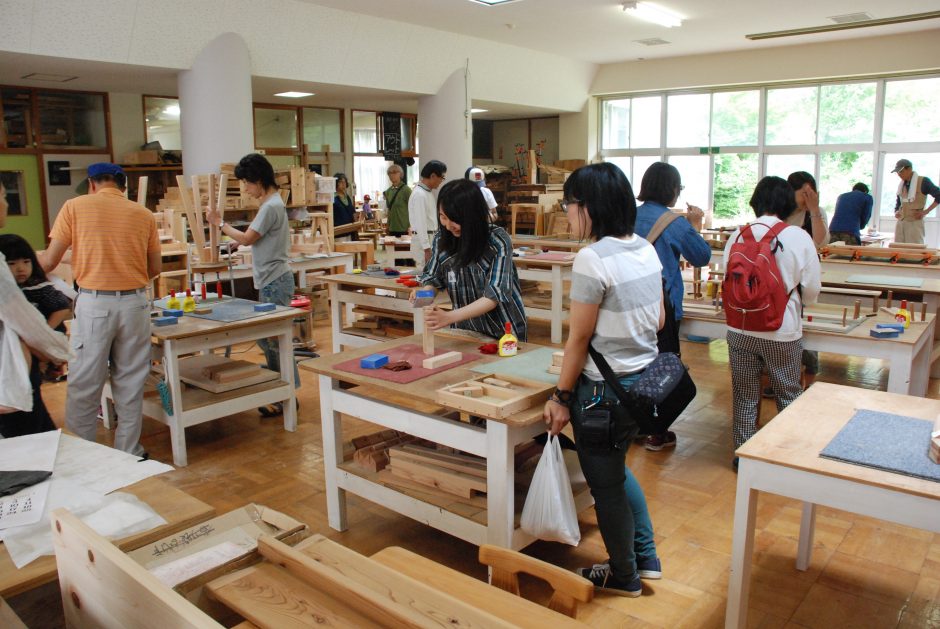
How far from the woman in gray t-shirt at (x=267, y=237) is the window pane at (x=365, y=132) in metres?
7.46

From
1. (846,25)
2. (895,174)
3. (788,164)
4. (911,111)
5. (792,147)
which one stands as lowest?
(895,174)

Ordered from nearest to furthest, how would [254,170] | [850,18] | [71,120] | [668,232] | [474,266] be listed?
[474,266], [668,232], [254,170], [71,120], [850,18]

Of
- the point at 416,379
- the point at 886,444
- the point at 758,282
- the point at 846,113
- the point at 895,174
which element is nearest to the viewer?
the point at 886,444

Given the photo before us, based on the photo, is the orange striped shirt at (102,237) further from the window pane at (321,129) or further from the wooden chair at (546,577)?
the window pane at (321,129)

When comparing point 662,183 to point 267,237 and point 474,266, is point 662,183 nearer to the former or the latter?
point 474,266

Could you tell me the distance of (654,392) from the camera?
2.30 m

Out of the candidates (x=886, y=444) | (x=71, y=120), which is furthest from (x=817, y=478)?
(x=71, y=120)

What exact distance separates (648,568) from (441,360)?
1109 mm

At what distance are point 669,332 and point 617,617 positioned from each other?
5.83 feet

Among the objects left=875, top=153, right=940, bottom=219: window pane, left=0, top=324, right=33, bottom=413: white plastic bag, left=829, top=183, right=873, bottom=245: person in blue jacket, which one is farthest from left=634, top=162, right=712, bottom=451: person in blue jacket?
left=875, top=153, right=940, bottom=219: window pane

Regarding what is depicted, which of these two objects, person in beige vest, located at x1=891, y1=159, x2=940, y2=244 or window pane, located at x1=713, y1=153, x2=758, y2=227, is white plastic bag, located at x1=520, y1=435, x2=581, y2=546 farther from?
window pane, located at x1=713, y1=153, x2=758, y2=227

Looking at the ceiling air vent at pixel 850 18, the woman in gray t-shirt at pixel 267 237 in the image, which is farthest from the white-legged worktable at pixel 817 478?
the ceiling air vent at pixel 850 18

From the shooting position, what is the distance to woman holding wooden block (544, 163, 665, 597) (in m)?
2.31

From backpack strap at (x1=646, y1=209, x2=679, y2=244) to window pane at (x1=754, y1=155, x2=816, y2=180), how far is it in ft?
29.0
